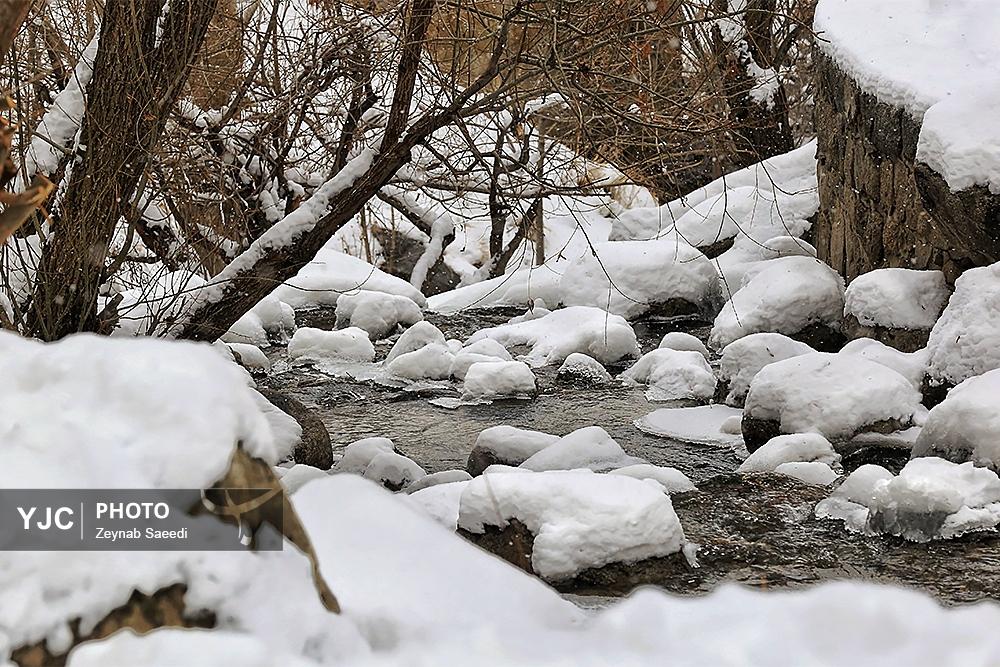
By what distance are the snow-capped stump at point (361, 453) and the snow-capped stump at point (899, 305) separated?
3078 mm

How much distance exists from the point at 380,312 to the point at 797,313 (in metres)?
3.23

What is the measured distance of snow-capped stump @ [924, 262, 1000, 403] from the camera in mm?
5258

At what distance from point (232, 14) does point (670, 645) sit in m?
4.31

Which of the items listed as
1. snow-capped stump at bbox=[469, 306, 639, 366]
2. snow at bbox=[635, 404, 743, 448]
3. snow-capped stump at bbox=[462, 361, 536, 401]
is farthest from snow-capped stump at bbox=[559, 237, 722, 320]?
snow at bbox=[635, 404, 743, 448]

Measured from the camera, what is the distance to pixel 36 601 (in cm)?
145

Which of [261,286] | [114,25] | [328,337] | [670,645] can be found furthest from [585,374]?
[670,645]

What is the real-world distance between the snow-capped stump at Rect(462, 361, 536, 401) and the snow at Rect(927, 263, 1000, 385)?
227 centimetres

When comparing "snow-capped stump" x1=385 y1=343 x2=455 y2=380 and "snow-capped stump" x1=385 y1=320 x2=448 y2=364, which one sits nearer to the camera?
"snow-capped stump" x1=385 y1=343 x2=455 y2=380

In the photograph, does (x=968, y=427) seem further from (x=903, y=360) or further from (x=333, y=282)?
(x=333, y=282)

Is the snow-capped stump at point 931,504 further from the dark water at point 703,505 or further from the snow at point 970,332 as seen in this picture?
the snow at point 970,332

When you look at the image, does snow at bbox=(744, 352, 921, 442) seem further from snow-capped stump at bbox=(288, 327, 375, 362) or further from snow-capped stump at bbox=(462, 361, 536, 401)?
→ snow-capped stump at bbox=(288, 327, 375, 362)

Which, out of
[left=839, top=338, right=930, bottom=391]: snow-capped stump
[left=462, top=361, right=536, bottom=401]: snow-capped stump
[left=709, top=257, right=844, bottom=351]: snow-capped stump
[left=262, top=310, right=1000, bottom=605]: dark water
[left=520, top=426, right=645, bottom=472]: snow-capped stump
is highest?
[left=709, top=257, right=844, bottom=351]: snow-capped stump

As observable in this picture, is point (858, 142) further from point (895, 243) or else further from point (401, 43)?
point (401, 43)

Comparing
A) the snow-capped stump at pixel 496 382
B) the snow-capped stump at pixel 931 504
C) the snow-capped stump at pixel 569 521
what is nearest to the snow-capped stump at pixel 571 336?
the snow-capped stump at pixel 496 382
